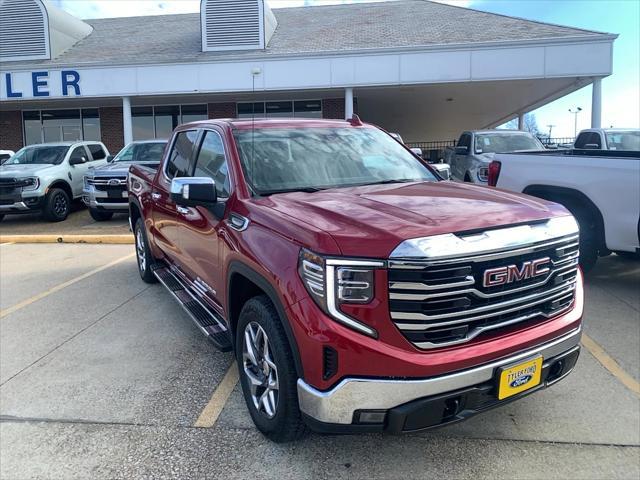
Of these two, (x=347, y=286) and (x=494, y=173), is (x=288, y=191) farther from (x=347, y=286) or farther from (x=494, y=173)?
(x=494, y=173)

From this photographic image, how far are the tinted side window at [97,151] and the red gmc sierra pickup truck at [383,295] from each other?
1168cm

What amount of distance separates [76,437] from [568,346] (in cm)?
290

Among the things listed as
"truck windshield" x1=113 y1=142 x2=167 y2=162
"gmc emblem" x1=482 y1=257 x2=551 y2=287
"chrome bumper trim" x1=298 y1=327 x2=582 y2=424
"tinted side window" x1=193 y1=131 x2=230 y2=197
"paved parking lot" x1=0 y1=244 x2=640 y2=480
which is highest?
"truck windshield" x1=113 y1=142 x2=167 y2=162

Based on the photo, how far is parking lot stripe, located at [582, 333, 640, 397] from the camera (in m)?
3.66

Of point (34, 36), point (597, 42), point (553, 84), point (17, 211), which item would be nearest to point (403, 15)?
point (553, 84)

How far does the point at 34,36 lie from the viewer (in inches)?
792

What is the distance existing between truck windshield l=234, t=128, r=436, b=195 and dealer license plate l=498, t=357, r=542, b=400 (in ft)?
5.23

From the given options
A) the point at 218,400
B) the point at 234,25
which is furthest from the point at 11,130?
the point at 218,400

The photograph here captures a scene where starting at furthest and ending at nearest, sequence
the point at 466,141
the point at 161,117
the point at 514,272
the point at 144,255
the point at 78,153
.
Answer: the point at 161,117 → the point at 78,153 → the point at 466,141 → the point at 144,255 → the point at 514,272

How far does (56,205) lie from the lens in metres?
12.0

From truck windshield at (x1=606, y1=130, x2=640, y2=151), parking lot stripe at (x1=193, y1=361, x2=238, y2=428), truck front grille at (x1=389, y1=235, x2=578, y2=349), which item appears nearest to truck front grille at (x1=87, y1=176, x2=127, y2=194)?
parking lot stripe at (x1=193, y1=361, x2=238, y2=428)

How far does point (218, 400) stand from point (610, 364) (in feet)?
9.62

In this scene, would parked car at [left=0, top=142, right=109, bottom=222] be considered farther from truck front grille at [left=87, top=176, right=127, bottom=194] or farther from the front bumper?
truck front grille at [left=87, top=176, right=127, bottom=194]

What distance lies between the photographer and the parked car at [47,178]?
11375 mm
